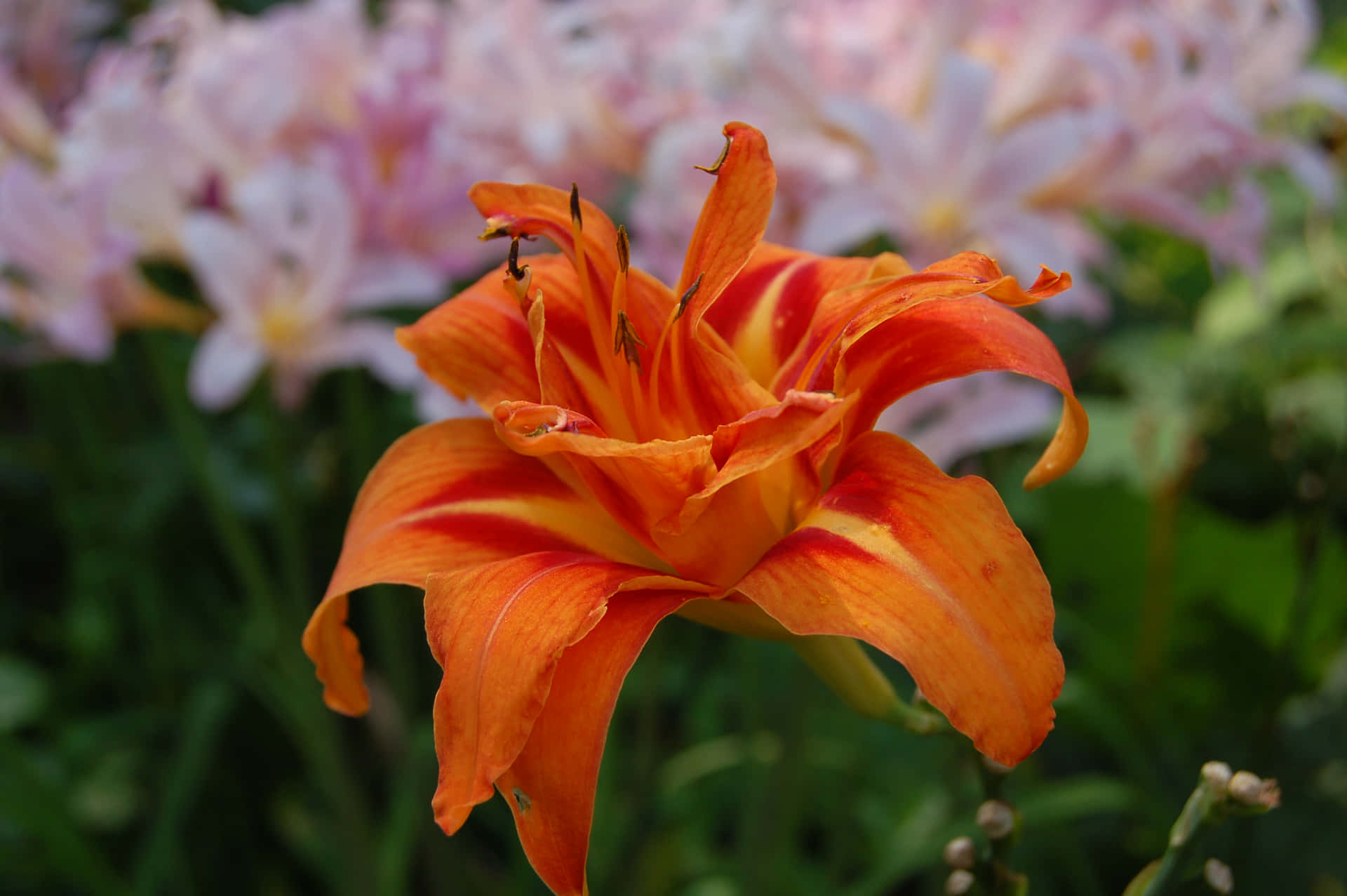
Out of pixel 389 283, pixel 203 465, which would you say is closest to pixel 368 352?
pixel 389 283

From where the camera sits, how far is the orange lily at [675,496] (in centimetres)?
29

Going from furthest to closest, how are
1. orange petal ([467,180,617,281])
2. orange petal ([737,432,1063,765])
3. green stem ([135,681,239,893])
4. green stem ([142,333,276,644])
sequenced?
green stem ([135,681,239,893]) → green stem ([142,333,276,644]) → orange petal ([467,180,617,281]) → orange petal ([737,432,1063,765])

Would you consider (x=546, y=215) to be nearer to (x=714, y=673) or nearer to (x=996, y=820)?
(x=996, y=820)

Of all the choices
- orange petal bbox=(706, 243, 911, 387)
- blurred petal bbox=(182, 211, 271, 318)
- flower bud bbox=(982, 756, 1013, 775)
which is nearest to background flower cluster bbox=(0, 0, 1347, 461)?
blurred petal bbox=(182, 211, 271, 318)

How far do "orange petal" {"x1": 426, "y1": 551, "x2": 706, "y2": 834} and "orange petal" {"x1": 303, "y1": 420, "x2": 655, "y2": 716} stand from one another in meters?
0.04

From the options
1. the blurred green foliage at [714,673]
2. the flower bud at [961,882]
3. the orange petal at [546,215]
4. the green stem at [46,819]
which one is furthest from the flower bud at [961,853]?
the green stem at [46,819]

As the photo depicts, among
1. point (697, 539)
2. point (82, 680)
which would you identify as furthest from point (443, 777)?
point (82, 680)

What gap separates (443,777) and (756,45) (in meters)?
0.55

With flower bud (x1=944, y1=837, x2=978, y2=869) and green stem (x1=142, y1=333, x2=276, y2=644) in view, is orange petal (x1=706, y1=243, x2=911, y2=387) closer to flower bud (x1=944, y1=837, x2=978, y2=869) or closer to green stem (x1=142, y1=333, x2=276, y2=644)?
flower bud (x1=944, y1=837, x2=978, y2=869)

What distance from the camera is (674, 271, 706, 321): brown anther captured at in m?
0.34

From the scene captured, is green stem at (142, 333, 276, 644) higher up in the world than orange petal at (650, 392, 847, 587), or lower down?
lower down

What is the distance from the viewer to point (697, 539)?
34cm

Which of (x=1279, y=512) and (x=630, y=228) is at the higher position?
(x=630, y=228)

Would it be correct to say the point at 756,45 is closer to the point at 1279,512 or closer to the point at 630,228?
the point at 630,228
